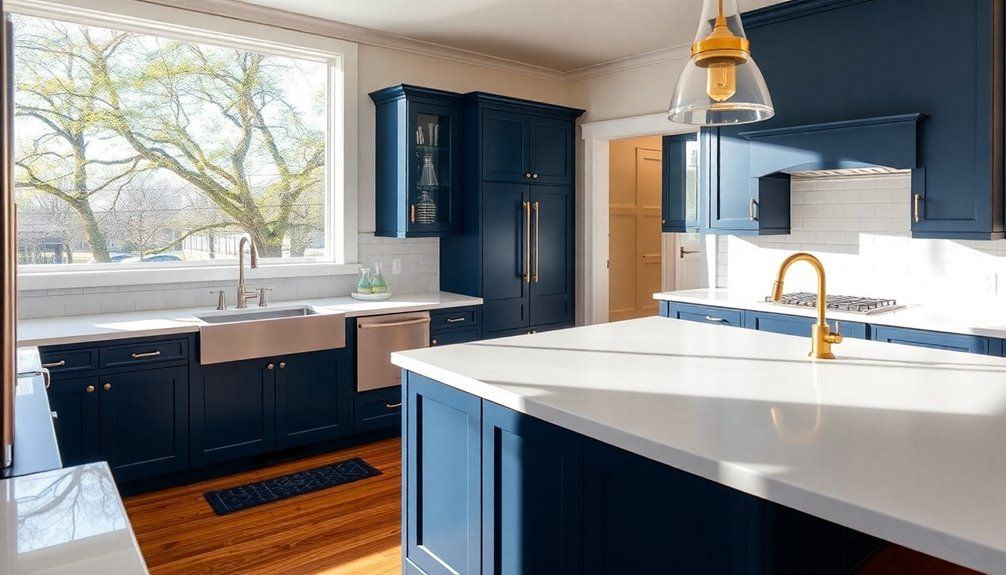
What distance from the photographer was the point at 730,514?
1513mm

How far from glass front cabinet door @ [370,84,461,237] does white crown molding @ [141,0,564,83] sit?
16.6 inches

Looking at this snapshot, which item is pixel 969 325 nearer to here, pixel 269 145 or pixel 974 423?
pixel 974 423

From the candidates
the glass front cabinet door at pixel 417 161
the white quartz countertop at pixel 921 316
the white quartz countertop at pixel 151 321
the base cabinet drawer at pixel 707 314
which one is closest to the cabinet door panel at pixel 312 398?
the white quartz countertop at pixel 151 321

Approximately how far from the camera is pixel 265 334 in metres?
3.97

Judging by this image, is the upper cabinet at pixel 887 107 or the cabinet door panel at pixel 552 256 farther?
the cabinet door panel at pixel 552 256

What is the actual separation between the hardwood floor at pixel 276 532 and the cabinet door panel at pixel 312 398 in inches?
12.2

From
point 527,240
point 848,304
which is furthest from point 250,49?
point 848,304

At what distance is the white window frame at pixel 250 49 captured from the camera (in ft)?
12.9

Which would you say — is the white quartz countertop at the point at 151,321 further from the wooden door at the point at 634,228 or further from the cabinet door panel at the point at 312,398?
the wooden door at the point at 634,228

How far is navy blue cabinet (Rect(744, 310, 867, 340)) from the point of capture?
3775 mm

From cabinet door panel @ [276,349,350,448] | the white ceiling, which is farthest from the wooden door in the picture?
cabinet door panel @ [276,349,350,448]

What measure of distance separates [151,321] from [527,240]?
8.89 feet

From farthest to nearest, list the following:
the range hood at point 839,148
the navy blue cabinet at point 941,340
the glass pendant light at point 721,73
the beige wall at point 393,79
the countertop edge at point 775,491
→ the beige wall at point 393,79
the range hood at point 839,148
the navy blue cabinet at point 941,340
the glass pendant light at point 721,73
the countertop edge at point 775,491

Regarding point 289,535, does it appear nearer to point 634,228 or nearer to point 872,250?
point 872,250
